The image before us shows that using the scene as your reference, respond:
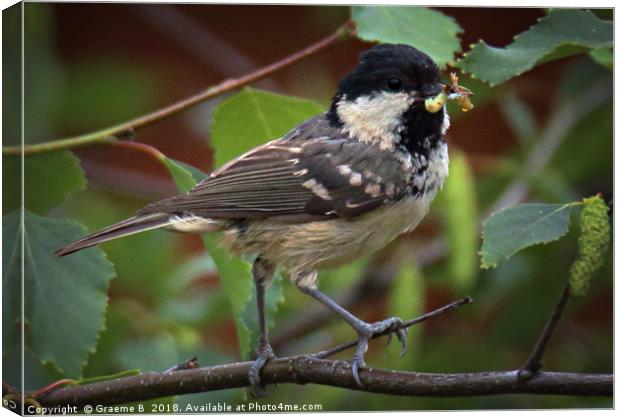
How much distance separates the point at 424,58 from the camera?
1.79 m

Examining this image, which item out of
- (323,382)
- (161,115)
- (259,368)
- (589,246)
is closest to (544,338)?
(589,246)

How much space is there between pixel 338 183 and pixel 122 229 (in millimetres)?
399

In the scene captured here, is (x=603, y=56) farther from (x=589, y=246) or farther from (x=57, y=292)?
(x=57, y=292)

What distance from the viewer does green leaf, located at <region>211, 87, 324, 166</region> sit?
1855 millimetres

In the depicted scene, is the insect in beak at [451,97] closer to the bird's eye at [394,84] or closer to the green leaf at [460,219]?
the bird's eye at [394,84]

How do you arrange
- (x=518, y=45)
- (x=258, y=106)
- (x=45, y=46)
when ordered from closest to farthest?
(x=518, y=45), (x=258, y=106), (x=45, y=46)

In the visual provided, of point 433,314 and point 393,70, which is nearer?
point 433,314

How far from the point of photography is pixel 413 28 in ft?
5.93

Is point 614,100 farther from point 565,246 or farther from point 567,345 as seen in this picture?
point 567,345

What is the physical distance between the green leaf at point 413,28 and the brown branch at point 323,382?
544 millimetres

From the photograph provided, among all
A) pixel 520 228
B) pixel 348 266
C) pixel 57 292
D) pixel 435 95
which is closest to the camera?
pixel 520 228

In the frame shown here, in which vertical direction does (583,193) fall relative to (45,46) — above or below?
below

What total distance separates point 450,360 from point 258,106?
2.43 ft

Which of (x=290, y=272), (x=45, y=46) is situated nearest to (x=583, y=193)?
(x=290, y=272)
